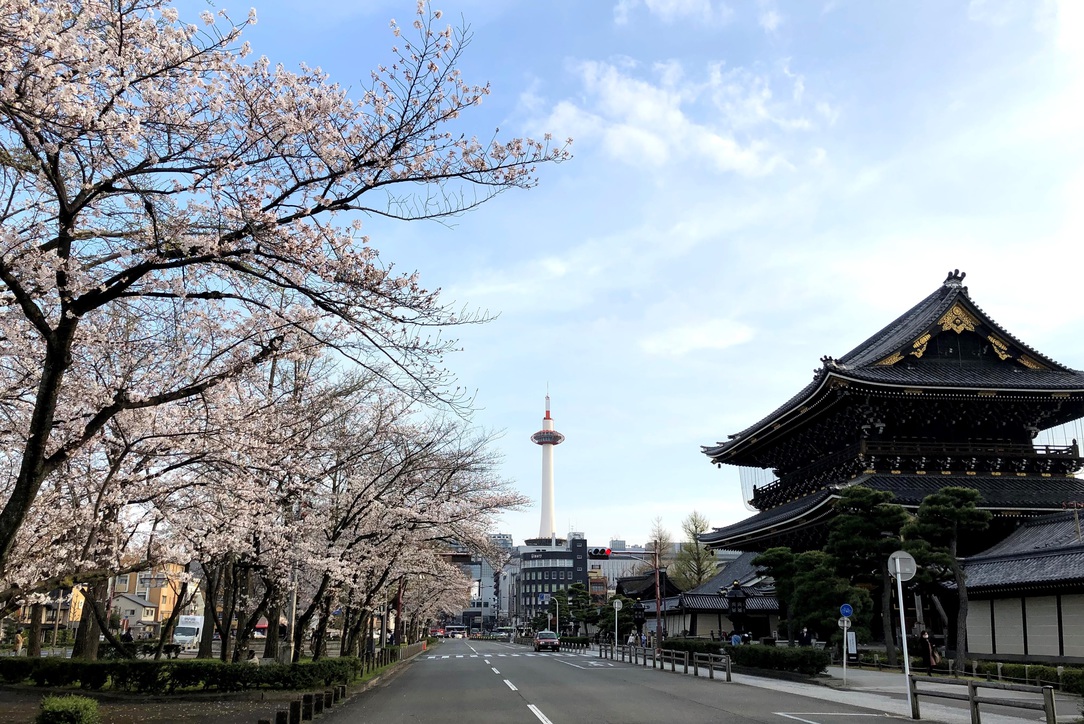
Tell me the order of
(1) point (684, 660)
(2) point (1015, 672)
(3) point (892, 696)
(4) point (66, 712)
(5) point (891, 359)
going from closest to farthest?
(4) point (66, 712) → (3) point (892, 696) → (2) point (1015, 672) → (1) point (684, 660) → (5) point (891, 359)

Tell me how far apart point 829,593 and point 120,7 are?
24.0 meters

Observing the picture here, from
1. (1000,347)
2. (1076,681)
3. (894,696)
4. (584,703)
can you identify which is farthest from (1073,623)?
(1000,347)

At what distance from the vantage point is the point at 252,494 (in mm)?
14359

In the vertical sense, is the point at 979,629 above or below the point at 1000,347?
below

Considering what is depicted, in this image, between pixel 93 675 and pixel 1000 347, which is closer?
pixel 93 675

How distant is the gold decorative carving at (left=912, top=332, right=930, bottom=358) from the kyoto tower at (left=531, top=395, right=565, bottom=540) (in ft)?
372

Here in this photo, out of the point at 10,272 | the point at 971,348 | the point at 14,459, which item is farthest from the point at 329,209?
the point at 971,348

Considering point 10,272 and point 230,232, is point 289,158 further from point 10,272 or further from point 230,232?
point 10,272

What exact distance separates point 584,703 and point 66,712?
33.8 ft

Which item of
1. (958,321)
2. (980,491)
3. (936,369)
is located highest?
(958,321)

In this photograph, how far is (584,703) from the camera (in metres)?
16.8

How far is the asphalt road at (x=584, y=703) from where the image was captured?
1413 cm

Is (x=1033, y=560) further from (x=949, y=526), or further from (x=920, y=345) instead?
(x=920, y=345)

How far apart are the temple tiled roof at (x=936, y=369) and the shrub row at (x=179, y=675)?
21.3m
